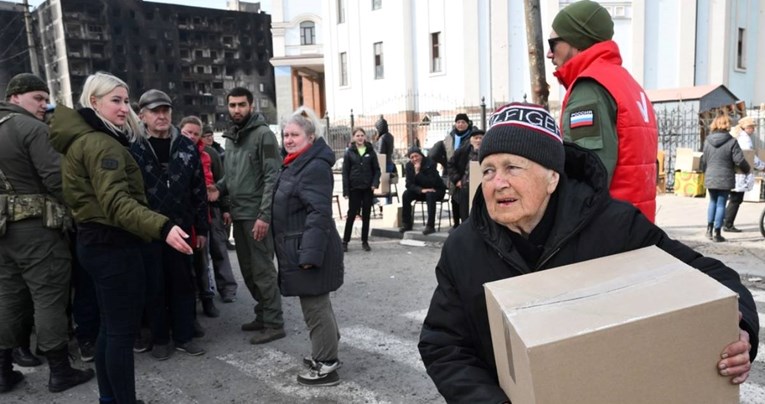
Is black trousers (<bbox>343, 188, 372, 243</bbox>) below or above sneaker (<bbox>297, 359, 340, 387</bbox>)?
above

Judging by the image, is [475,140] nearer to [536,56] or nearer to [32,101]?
[536,56]

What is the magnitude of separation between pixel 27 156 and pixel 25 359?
1749 mm

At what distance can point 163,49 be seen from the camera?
6406cm

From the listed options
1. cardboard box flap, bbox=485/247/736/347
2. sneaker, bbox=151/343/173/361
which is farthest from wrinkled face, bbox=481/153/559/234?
sneaker, bbox=151/343/173/361

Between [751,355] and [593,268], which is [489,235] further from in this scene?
[751,355]

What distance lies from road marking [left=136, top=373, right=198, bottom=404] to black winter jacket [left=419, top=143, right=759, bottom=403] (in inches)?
102

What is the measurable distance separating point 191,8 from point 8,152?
68733 millimetres

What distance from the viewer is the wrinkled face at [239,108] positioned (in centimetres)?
499

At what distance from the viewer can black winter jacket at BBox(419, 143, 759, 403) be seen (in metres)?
1.82

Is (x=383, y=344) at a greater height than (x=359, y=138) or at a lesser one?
lesser

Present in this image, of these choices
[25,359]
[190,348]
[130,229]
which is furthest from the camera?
[190,348]

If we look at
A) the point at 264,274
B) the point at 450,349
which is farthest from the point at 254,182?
the point at 450,349

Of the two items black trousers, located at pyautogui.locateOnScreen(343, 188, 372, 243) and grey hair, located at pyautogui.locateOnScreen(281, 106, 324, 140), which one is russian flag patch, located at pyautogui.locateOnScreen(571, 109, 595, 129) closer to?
grey hair, located at pyautogui.locateOnScreen(281, 106, 324, 140)

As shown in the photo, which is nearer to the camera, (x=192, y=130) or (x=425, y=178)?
(x=192, y=130)
